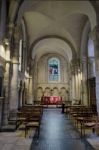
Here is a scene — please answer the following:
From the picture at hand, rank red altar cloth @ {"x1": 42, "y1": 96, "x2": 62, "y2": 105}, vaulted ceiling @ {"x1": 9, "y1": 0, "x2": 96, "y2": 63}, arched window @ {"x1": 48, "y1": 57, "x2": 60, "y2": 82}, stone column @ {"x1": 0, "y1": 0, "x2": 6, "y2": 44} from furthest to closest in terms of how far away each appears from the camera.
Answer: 1. arched window @ {"x1": 48, "y1": 57, "x2": 60, "y2": 82}
2. red altar cloth @ {"x1": 42, "y1": 96, "x2": 62, "y2": 105}
3. vaulted ceiling @ {"x1": 9, "y1": 0, "x2": 96, "y2": 63}
4. stone column @ {"x1": 0, "y1": 0, "x2": 6, "y2": 44}

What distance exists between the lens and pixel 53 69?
3045cm

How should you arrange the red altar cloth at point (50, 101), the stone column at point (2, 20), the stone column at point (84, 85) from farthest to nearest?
the red altar cloth at point (50, 101) → the stone column at point (84, 85) → the stone column at point (2, 20)

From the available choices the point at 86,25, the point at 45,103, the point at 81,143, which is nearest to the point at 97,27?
the point at 86,25

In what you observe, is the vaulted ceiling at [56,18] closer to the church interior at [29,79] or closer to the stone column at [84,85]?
the church interior at [29,79]

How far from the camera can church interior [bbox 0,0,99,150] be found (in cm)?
727

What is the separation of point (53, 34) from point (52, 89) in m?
11.5

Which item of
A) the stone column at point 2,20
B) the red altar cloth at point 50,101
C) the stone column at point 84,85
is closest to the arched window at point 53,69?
the red altar cloth at point 50,101

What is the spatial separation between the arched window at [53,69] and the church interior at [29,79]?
5.53m

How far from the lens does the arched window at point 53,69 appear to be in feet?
98.5

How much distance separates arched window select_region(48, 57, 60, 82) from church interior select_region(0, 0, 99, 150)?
218 inches

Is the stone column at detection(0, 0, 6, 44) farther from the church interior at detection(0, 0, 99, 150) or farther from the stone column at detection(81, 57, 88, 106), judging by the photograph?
the stone column at detection(81, 57, 88, 106)

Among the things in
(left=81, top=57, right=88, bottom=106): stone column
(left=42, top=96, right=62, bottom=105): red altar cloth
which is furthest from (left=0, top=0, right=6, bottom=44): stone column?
(left=42, top=96, right=62, bottom=105): red altar cloth

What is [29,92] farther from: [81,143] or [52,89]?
[81,143]

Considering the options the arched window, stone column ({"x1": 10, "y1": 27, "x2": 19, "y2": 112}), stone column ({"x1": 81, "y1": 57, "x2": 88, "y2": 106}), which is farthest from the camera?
the arched window
